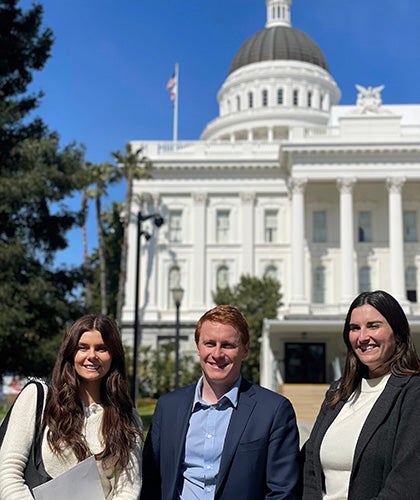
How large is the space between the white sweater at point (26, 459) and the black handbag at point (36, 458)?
22 mm

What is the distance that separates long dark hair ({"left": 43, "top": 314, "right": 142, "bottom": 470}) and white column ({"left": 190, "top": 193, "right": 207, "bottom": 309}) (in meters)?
44.4

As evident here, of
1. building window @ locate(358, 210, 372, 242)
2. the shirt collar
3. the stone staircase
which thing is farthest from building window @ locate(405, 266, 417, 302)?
the shirt collar

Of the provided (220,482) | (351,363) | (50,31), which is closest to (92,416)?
(220,482)

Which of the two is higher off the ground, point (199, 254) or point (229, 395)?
point (199, 254)

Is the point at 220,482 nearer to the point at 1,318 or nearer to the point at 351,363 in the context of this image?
the point at 351,363

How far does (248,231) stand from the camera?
50.0 meters

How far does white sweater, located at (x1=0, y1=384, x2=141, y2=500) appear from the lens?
3.70m

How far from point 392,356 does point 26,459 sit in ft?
6.97

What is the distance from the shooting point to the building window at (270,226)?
50125 mm

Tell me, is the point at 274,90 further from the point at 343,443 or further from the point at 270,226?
the point at 343,443

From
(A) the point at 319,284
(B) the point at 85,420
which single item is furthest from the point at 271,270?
(B) the point at 85,420

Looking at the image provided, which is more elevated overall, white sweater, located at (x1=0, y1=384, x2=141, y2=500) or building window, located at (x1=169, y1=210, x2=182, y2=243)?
building window, located at (x1=169, y1=210, x2=182, y2=243)

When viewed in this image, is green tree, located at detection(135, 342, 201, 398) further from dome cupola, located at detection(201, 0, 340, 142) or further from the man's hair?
the man's hair

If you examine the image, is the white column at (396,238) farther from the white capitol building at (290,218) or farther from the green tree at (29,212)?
the green tree at (29,212)
